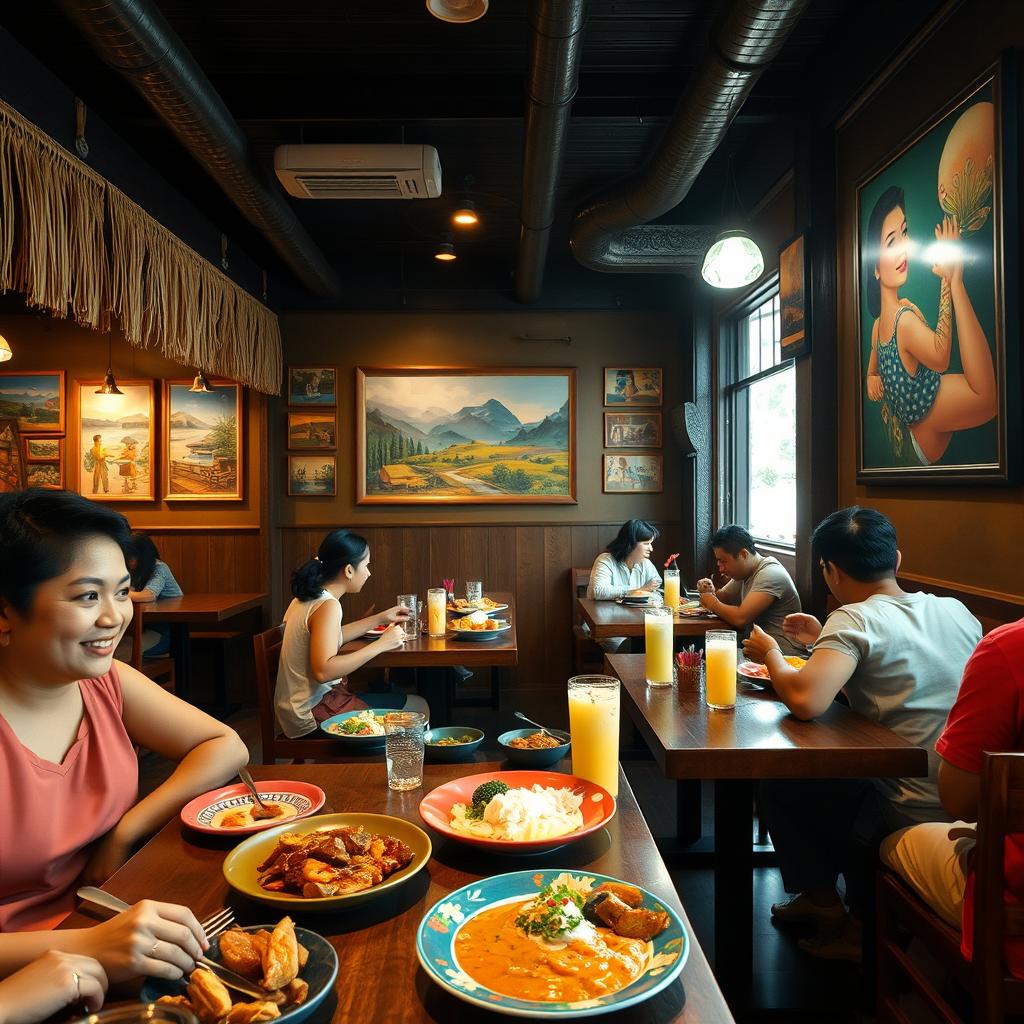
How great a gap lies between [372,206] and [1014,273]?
4.02 meters

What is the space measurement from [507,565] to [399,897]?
528cm

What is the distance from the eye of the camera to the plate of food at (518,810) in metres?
1.20

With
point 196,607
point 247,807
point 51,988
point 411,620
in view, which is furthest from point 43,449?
point 51,988

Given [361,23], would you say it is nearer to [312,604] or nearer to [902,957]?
[312,604]

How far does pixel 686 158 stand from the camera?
364 centimetres

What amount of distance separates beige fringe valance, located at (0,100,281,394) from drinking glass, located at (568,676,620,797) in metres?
2.34

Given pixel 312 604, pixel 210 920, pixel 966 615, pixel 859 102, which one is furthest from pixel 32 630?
pixel 859 102

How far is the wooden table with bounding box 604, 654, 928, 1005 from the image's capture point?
1.81 meters

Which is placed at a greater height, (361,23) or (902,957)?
(361,23)

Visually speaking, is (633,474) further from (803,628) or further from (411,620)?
(803,628)

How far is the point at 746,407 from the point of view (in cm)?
557

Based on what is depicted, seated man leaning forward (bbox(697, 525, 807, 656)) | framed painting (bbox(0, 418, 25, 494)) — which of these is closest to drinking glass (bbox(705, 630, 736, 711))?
seated man leaning forward (bbox(697, 525, 807, 656))

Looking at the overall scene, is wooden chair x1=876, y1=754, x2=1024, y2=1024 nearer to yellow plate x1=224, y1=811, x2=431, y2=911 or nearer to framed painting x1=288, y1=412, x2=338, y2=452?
yellow plate x1=224, y1=811, x2=431, y2=911

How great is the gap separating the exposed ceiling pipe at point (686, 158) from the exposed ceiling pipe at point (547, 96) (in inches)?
15.6
